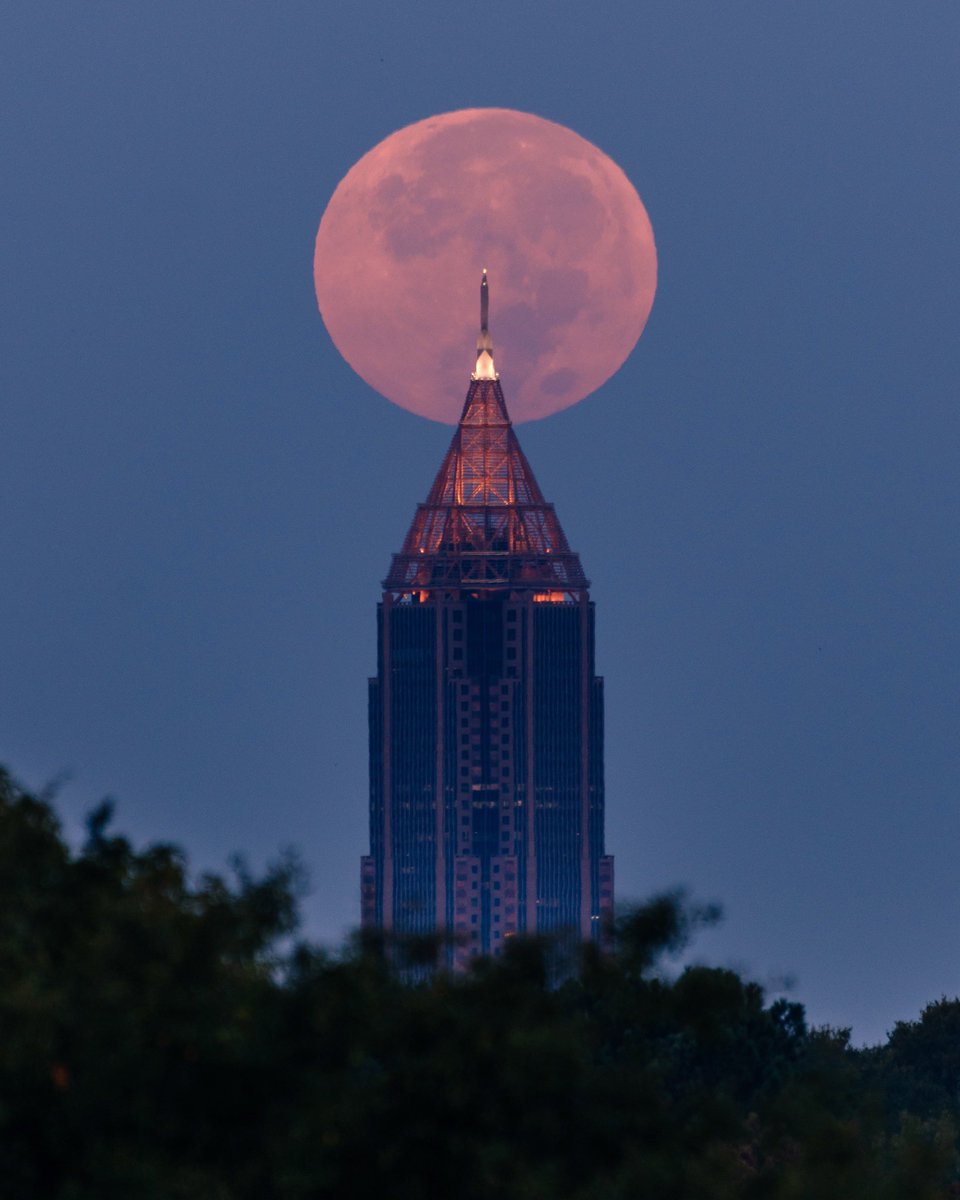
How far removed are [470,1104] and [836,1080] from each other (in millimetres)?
12937

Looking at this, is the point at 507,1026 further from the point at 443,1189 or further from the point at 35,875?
the point at 35,875

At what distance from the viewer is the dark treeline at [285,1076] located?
3469 cm

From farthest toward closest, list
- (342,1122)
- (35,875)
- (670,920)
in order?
(670,920) < (35,875) < (342,1122)

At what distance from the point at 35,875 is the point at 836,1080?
14.1m

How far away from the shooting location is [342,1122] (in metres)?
35.9

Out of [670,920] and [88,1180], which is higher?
[670,920]

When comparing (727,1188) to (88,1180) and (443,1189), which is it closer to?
(443,1189)

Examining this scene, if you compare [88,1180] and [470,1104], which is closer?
[88,1180]

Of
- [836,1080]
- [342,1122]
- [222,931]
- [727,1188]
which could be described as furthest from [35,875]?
[836,1080]

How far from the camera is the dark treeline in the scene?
34688 millimetres

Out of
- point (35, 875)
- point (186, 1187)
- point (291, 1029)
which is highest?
point (35, 875)

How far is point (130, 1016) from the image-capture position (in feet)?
115

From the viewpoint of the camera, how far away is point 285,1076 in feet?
120

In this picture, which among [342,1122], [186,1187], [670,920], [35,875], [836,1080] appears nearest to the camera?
[186,1187]
